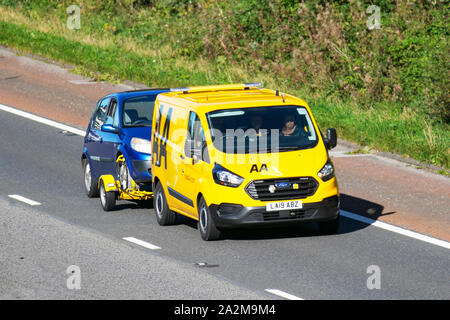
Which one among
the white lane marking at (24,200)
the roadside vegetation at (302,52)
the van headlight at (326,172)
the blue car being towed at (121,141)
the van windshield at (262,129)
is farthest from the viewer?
the roadside vegetation at (302,52)

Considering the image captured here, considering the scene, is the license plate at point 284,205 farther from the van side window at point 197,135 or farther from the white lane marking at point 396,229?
the white lane marking at point 396,229

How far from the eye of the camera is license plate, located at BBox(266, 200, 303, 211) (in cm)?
1373

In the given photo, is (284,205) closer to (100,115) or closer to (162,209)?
(162,209)

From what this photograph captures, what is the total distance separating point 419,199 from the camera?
17.1m

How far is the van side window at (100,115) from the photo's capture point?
58.8ft

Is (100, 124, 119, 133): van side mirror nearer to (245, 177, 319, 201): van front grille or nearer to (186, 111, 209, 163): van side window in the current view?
(186, 111, 209, 163): van side window

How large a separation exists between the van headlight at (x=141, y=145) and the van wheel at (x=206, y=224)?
2339 mm

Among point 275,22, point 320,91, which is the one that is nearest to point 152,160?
point 320,91

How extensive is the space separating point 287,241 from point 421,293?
2.99 m

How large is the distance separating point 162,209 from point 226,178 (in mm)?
2074

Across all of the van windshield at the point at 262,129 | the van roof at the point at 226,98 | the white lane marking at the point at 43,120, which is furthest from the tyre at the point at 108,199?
the white lane marking at the point at 43,120

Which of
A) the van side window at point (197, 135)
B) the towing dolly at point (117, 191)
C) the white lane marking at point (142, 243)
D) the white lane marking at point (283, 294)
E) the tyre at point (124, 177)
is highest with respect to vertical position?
the van side window at point (197, 135)

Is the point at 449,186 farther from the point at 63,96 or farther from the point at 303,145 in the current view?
the point at 63,96

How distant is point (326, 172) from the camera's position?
14.1m
